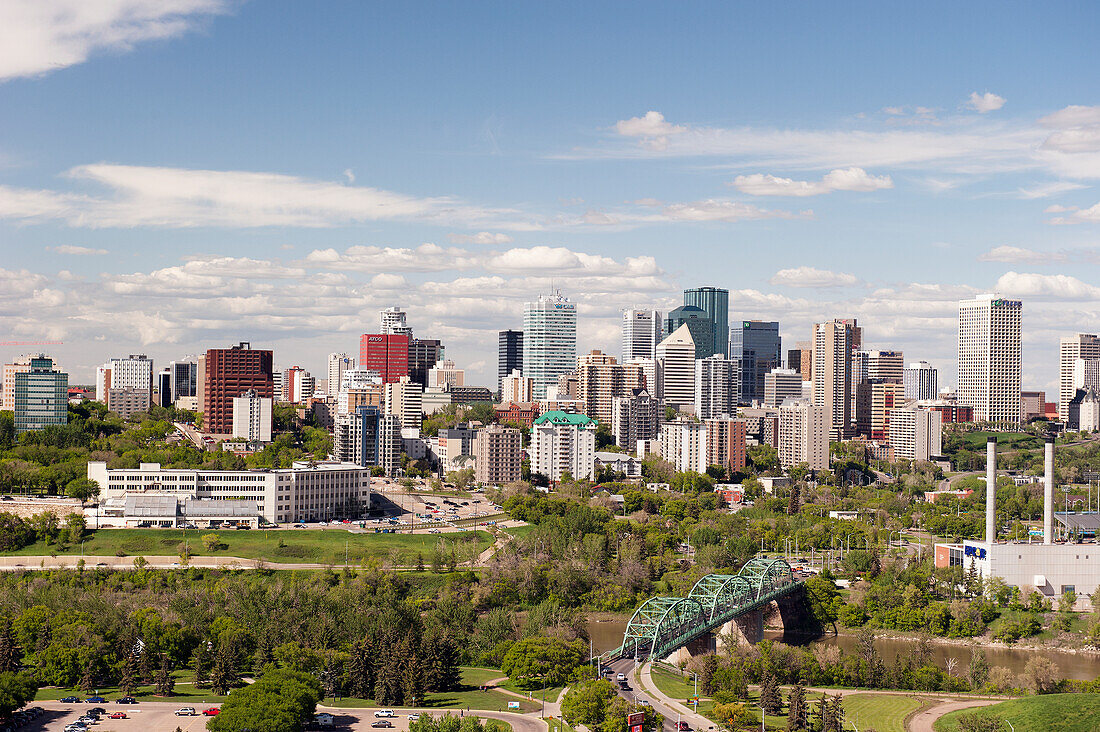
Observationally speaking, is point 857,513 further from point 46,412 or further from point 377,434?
point 46,412

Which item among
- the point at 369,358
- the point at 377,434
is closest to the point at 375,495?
the point at 377,434

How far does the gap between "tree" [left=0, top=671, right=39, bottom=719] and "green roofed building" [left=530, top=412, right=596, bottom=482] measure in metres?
63.6

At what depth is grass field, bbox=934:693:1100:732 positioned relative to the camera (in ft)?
133

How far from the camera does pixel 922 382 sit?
195 m

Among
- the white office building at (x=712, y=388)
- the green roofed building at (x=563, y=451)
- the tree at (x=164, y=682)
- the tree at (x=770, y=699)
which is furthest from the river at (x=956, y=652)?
the white office building at (x=712, y=388)

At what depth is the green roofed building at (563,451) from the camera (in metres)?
102

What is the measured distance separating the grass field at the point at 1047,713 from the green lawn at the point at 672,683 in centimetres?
867

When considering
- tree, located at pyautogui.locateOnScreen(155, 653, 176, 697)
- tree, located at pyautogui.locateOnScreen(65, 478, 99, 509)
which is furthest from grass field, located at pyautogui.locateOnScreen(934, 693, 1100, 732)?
tree, located at pyautogui.locateOnScreen(65, 478, 99, 509)

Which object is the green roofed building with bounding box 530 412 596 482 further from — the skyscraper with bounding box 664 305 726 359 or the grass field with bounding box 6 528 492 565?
the skyscraper with bounding box 664 305 726 359

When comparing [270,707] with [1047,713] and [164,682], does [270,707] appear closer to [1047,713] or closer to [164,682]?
[164,682]

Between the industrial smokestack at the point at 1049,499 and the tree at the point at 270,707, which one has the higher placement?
the industrial smokestack at the point at 1049,499

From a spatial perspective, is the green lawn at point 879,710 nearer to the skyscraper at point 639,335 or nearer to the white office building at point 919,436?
the white office building at point 919,436

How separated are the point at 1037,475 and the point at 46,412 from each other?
8472cm

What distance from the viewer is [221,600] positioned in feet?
179
